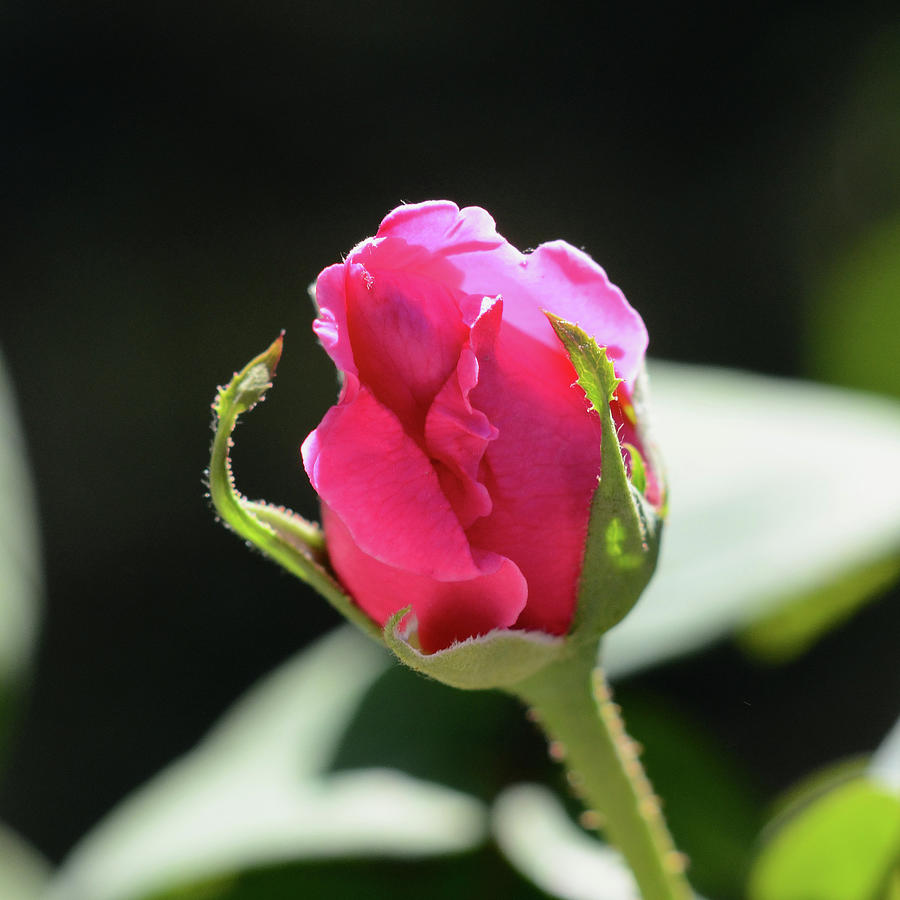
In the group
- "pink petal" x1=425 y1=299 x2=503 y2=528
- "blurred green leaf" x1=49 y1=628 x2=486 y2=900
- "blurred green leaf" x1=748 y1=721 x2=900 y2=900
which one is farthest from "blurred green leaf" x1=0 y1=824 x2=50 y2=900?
"pink petal" x1=425 y1=299 x2=503 y2=528

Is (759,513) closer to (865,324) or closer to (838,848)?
(838,848)

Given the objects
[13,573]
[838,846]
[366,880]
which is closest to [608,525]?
[838,846]

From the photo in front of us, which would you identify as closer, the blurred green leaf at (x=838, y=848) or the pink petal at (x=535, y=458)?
the pink petal at (x=535, y=458)

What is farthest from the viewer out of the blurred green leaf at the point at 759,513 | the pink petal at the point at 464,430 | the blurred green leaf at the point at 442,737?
the blurred green leaf at the point at 442,737

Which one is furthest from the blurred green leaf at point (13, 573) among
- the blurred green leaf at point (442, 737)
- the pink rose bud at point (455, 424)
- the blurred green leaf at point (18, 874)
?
the pink rose bud at point (455, 424)

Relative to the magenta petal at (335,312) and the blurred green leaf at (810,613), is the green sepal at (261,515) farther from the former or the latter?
the blurred green leaf at (810,613)
